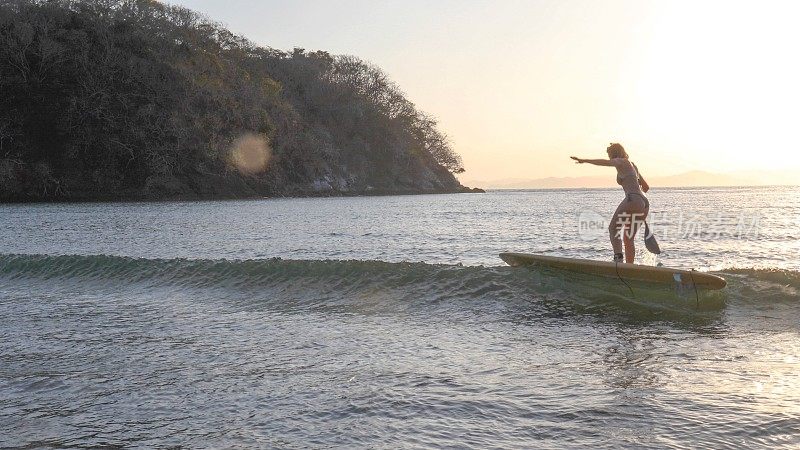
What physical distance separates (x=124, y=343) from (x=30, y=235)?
76.6 ft

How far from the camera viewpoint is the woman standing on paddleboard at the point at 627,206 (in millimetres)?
11539

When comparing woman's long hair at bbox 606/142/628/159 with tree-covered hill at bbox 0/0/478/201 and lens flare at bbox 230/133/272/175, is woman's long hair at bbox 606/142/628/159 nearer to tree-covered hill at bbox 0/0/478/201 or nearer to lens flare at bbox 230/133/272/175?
tree-covered hill at bbox 0/0/478/201

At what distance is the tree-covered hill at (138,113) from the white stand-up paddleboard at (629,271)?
7193 cm

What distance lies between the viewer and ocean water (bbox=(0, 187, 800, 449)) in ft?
16.9

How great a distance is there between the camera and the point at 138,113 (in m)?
78.9

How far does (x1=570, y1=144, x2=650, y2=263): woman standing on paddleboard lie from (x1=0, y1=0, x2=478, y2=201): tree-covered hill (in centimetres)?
7294

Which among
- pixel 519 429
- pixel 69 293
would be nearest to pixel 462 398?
pixel 519 429

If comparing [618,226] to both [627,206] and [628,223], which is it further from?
[627,206]

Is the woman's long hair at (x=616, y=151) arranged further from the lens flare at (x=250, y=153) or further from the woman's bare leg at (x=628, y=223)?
the lens flare at (x=250, y=153)

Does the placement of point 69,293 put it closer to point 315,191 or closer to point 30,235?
point 30,235

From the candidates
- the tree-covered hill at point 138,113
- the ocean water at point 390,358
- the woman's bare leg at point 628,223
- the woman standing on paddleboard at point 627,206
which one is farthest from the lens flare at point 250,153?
the woman's bare leg at point 628,223

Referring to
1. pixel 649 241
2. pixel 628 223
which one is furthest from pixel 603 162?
pixel 649 241

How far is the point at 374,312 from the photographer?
1096 centimetres

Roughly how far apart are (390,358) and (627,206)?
6053mm
